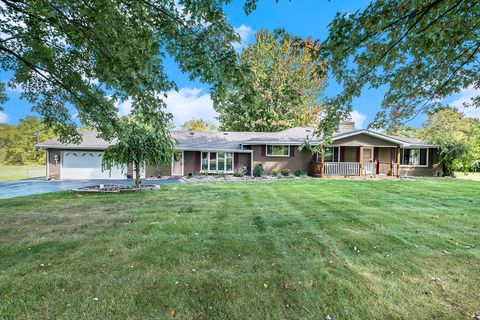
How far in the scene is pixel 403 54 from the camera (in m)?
4.41

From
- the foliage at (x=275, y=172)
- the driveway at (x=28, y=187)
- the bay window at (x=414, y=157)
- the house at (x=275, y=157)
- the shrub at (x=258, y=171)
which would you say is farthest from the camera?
the bay window at (x=414, y=157)

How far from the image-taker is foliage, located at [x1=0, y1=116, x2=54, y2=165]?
34.2m

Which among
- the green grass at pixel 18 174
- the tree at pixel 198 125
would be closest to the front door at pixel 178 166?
the green grass at pixel 18 174

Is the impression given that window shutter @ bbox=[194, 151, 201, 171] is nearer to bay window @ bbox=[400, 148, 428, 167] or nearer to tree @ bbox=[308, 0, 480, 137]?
tree @ bbox=[308, 0, 480, 137]

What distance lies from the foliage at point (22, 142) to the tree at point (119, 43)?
1369 inches

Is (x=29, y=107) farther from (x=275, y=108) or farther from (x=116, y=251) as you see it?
(x=275, y=108)

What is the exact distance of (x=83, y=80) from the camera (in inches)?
282

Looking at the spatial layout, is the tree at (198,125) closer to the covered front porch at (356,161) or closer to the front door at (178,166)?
the front door at (178,166)

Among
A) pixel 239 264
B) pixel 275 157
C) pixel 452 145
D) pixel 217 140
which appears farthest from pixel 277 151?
pixel 239 264

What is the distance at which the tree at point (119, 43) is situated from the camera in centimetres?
407

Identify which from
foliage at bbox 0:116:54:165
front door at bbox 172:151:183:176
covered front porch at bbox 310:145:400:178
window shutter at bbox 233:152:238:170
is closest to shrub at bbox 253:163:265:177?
window shutter at bbox 233:152:238:170

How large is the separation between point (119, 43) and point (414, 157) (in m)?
22.4

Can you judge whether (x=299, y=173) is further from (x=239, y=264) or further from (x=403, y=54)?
(x=239, y=264)

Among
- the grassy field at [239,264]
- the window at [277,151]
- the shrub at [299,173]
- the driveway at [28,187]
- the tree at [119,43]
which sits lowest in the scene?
the grassy field at [239,264]
